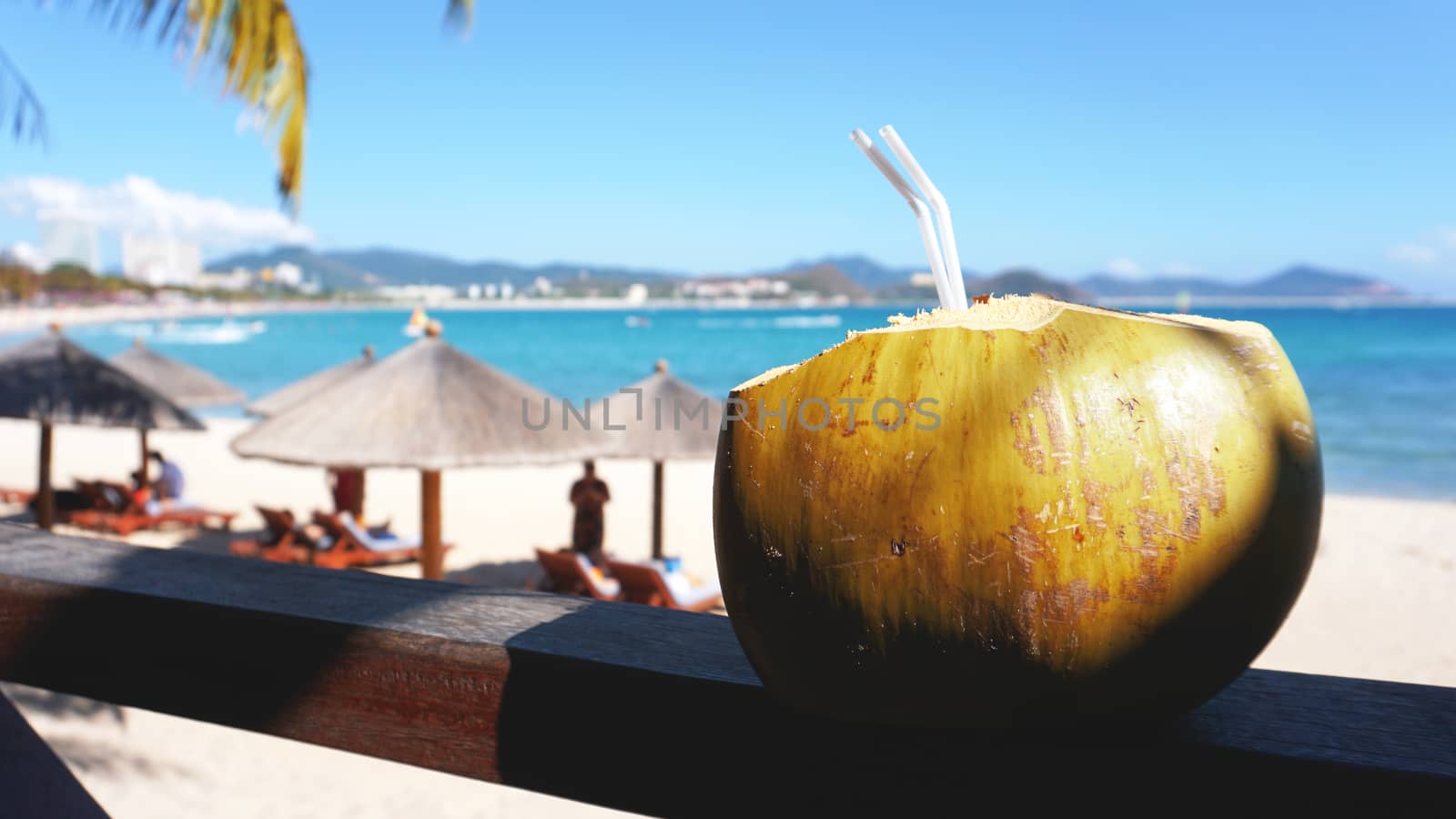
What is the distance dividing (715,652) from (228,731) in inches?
161

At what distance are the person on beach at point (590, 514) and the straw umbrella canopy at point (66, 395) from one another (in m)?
3.22

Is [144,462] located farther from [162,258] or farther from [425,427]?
[162,258]

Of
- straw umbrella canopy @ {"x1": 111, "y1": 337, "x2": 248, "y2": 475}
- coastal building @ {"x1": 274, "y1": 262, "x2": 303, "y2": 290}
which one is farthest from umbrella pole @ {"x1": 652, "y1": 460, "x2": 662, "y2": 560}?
coastal building @ {"x1": 274, "y1": 262, "x2": 303, "y2": 290}

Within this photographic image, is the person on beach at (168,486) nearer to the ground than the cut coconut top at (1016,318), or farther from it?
nearer to the ground

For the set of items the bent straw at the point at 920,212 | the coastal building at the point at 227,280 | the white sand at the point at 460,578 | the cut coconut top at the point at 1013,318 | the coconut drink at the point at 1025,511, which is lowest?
the white sand at the point at 460,578

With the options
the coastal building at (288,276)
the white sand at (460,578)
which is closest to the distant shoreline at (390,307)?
the coastal building at (288,276)

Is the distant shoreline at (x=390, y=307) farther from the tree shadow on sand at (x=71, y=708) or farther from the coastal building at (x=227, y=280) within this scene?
the tree shadow on sand at (x=71, y=708)

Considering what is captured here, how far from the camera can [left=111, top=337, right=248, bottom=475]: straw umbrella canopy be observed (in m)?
10.9

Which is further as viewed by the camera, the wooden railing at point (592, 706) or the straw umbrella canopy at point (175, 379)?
the straw umbrella canopy at point (175, 379)

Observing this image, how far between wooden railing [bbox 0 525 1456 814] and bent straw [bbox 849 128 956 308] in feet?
1.02

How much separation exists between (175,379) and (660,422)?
674cm

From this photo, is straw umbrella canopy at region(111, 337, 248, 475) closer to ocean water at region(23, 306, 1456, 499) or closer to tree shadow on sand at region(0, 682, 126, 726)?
tree shadow on sand at region(0, 682, 126, 726)

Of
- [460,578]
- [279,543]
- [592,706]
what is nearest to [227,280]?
[279,543]

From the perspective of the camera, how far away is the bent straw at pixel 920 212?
715mm
